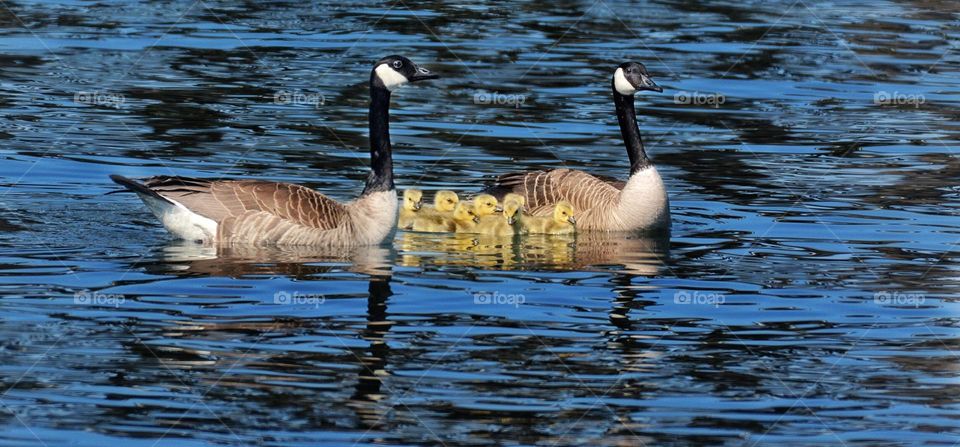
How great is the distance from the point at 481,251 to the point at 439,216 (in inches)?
43.2

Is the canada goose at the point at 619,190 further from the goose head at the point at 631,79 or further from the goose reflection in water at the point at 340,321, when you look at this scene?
the goose reflection in water at the point at 340,321

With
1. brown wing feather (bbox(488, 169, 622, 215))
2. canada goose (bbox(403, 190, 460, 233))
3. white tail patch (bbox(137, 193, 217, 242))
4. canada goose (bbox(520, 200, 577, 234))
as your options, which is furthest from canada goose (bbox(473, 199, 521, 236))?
white tail patch (bbox(137, 193, 217, 242))

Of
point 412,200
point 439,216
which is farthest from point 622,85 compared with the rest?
point 412,200

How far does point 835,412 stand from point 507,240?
247 inches

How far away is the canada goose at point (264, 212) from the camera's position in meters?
14.8

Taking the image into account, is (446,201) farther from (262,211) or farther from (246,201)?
(246,201)

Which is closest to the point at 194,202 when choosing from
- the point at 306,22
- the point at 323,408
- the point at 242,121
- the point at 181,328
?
the point at 181,328

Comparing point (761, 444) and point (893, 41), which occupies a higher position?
point (893, 41)

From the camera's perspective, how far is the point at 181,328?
1178 cm

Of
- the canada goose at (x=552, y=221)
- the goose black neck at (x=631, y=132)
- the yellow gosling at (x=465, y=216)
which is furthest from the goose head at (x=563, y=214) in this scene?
the goose black neck at (x=631, y=132)

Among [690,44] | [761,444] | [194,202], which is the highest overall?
[690,44]

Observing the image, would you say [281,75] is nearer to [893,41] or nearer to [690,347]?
[893,41]

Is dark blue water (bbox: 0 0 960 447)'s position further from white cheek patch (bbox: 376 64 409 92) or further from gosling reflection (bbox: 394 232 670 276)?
white cheek patch (bbox: 376 64 409 92)

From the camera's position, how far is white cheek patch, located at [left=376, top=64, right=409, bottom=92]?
15.3 m
